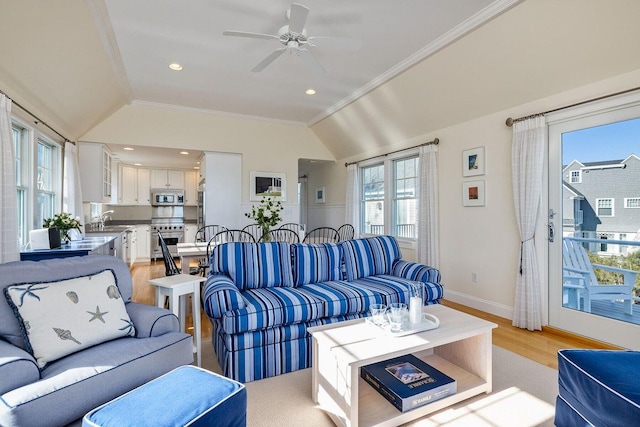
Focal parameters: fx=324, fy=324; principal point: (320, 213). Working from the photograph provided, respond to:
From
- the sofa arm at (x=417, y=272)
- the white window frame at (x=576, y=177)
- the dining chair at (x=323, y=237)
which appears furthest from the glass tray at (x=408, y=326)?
the dining chair at (x=323, y=237)

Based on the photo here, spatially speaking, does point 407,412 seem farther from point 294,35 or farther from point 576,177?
point 294,35

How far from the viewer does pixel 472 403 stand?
193 cm

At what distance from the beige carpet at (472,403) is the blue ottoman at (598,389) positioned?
24 centimetres

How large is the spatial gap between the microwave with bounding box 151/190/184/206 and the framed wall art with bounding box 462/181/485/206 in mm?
6486

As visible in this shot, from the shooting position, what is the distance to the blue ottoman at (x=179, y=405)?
109 cm

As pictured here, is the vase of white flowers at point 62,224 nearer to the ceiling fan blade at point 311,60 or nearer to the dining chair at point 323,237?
the dining chair at point 323,237

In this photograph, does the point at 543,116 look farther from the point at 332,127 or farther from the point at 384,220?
the point at 332,127

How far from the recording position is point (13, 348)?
1382mm

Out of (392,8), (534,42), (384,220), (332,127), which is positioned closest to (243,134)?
(332,127)

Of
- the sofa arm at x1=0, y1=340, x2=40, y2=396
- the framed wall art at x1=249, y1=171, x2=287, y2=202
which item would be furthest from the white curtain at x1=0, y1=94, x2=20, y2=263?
the framed wall art at x1=249, y1=171, x2=287, y2=202

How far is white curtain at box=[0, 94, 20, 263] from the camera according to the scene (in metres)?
2.54

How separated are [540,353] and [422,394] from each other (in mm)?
1515

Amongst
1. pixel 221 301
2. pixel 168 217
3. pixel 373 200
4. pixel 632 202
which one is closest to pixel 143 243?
pixel 168 217

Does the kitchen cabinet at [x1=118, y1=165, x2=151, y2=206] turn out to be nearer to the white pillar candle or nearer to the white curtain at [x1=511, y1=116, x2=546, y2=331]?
the white pillar candle
